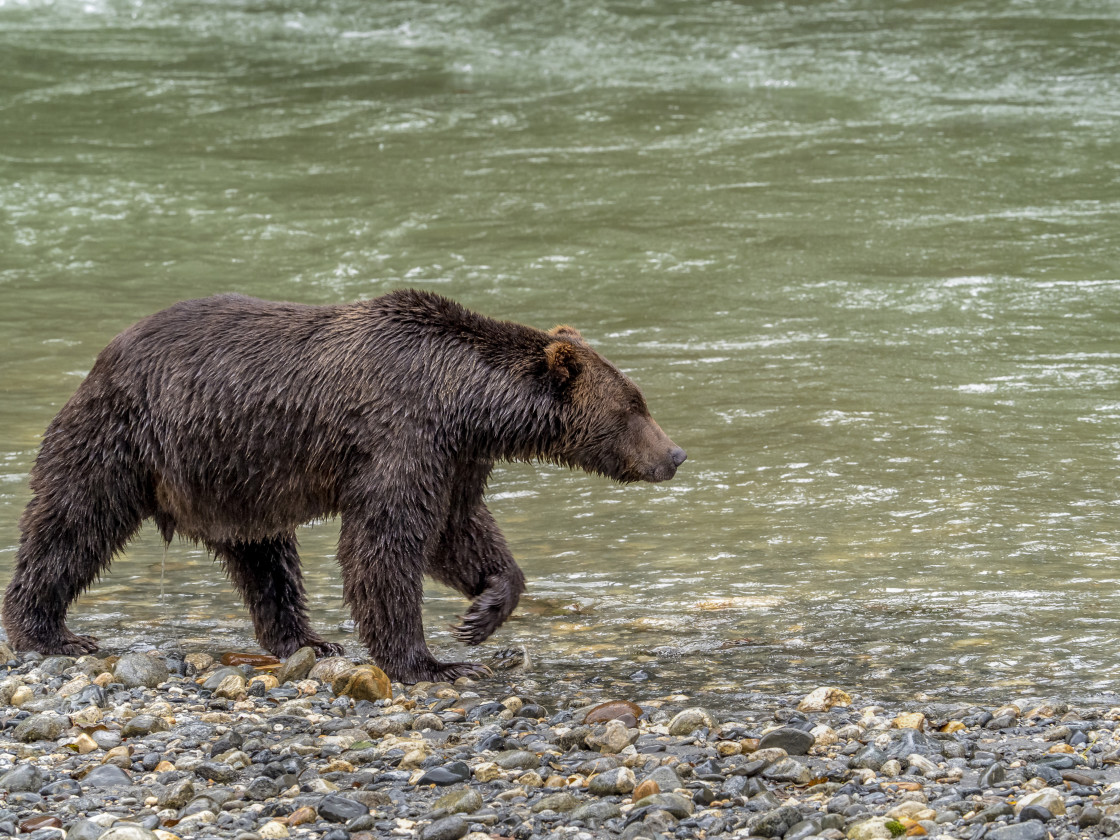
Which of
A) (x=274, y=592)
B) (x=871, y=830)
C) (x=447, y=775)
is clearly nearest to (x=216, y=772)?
(x=447, y=775)

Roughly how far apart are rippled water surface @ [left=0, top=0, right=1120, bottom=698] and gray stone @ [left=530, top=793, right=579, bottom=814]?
1519 mm

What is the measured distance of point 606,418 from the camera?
258 inches

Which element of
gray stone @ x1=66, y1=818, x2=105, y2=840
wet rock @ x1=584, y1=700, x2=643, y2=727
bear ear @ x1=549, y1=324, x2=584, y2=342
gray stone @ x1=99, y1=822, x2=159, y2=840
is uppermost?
bear ear @ x1=549, y1=324, x2=584, y2=342

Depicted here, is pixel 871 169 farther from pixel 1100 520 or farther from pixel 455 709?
pixel 455 709

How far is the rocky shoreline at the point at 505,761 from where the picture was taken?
4.52 meters

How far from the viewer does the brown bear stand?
247 inches

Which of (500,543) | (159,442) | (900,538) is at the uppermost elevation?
(159,442)

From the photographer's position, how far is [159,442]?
6.47m

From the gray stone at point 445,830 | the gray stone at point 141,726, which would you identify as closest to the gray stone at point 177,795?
the gray stone at point 141,726

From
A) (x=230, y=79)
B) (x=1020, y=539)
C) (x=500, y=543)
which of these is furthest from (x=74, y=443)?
(x=230, y=79)

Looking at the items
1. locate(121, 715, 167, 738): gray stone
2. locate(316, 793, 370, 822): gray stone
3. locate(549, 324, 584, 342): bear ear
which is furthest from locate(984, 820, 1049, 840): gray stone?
locate(549, 324, 584, 342): bear ear

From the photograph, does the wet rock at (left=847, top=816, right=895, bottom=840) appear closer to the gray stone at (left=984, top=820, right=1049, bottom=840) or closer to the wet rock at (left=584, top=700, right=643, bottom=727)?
the gray stone at (left=984, top=820, right=1049, bottom=840)

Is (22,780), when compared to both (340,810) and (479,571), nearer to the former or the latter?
(340,810)

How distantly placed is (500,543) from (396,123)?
15.4m
